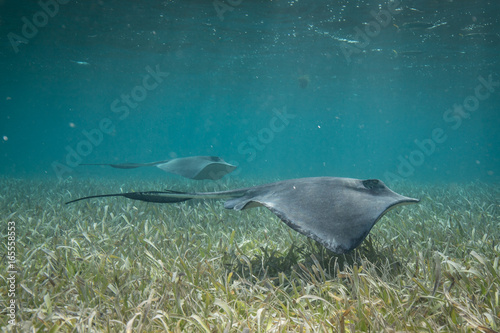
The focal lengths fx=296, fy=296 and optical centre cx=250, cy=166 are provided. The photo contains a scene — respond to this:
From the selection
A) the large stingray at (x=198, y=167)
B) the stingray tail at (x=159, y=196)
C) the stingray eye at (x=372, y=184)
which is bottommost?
the large stingray at (x=198, y=167)

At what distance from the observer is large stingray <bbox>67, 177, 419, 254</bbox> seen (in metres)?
2.00

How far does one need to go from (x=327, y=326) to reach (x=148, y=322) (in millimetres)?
1105

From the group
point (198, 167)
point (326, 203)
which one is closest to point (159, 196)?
point (326, 203)

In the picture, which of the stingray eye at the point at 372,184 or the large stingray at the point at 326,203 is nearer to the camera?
the large stingray at the point at 326,203

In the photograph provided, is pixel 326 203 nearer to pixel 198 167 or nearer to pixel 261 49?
pixel 198 167

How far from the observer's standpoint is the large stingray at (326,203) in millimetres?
1995

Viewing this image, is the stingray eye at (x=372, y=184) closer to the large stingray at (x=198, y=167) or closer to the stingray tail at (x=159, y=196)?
the stingray tail at (x=159, y=196)

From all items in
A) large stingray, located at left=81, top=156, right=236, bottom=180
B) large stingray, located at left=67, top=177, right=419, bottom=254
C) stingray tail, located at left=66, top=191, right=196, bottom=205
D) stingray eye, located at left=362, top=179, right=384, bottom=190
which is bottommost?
large stingray, located at left=81, top=156, right=236, bottom=180

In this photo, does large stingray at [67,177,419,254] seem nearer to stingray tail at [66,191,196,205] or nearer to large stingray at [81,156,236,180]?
stingray tail at [66,191,196,205]

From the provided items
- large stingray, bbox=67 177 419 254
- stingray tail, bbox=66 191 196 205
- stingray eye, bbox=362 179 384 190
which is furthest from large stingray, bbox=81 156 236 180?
stingray eye, bbox=362 179 384 190

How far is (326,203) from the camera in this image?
7.97 ft

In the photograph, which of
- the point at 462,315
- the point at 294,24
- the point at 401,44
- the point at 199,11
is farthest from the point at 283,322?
the point at 401,44

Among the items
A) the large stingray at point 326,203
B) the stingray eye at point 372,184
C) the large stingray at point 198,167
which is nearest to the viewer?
the large stingray at point 326,203

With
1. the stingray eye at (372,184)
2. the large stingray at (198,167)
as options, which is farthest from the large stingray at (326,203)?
the large stingray at (198,167)
